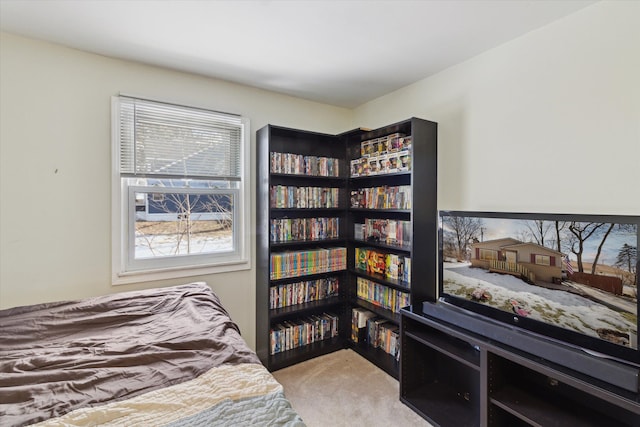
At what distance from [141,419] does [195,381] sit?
8.5 inches

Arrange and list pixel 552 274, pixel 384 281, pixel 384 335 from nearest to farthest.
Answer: pixel 552 274 → pixel 384 281 → pixel 384 335

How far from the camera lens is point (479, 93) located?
2080 mm

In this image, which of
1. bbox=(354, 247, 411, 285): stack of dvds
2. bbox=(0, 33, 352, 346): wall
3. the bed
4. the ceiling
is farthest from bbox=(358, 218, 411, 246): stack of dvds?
bbox=(0, 33, 352, 346): wall

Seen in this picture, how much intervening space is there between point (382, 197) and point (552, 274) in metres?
1.30

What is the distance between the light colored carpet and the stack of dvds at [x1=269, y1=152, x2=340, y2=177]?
166cm

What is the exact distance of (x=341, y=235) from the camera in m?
2.97

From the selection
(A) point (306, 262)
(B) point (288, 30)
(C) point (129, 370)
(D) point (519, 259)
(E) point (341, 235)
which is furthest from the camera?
(E) point (341, 235)

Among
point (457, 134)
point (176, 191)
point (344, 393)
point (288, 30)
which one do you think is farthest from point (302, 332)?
point (288, 30)

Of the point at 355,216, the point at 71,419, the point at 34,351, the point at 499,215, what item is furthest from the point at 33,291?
the point at 499,215

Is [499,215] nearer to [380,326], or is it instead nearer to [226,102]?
[380,326]

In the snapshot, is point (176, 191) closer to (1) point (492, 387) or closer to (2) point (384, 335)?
(2) point (384, 335)

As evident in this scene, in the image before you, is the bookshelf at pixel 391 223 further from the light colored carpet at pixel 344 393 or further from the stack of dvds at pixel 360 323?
the light colored carpet at pixel 344 393

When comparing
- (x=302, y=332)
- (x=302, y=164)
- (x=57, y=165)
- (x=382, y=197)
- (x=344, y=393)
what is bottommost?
(x=344, y=393)

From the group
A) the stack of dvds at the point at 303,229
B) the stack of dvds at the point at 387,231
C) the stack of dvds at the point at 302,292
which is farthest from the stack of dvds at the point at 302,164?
the stack of dvds at the point at 302,292
